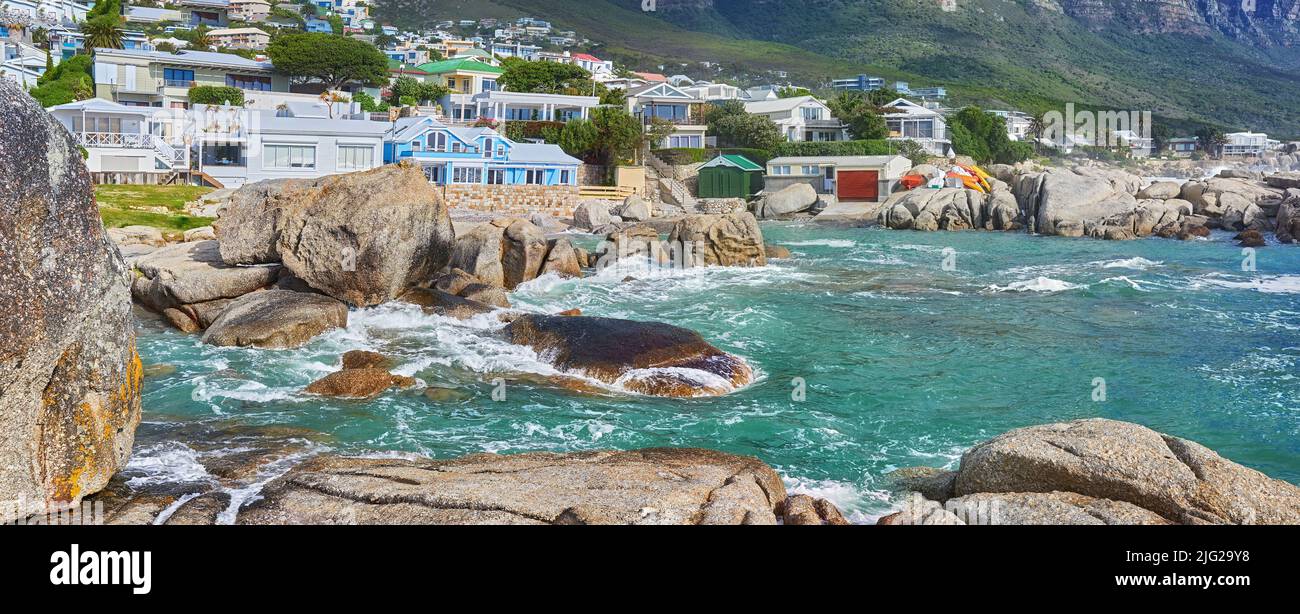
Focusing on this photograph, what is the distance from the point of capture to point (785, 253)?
1859 inches

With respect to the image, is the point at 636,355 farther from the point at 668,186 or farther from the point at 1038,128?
the point at 1038,128

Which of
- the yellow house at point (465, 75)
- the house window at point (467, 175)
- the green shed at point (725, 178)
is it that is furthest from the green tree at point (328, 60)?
the green shed at point (725, 178)

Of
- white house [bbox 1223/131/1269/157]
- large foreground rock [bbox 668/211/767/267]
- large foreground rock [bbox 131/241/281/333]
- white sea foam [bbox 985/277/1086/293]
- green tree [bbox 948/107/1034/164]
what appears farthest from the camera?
white house [bbox 1223/131/1269/157]

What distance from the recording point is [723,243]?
4241 centimetres

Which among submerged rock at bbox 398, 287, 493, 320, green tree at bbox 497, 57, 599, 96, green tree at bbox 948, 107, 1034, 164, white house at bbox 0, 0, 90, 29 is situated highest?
white house at bbox 0, 0, 90, 29

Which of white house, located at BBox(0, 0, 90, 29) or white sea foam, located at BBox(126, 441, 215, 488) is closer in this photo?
white sea foam, located at BBox(126, 441, 215, 488)

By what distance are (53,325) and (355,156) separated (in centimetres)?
5595

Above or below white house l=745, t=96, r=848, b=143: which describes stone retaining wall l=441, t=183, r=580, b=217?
below

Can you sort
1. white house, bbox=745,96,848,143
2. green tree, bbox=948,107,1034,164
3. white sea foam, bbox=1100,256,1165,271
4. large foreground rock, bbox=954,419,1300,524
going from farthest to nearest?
1. green tree, bbox=948,107,1034,164
2. white house, bbox=745,96,848,143
3. white sea foam, bbox=1100,256,1165,271
4. large foreground rock, bbox=954,419,1300,524

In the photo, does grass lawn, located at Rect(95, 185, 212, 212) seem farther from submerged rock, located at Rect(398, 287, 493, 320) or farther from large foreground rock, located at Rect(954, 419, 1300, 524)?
Result: large foreground rock, located at Rect(954, 419, 1300, 524)

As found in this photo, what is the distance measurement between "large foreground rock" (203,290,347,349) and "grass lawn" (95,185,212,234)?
17598 millimetres

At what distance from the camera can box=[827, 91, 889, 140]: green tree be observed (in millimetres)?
96250

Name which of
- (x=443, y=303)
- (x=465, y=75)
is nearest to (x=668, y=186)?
(x=465, y=75)

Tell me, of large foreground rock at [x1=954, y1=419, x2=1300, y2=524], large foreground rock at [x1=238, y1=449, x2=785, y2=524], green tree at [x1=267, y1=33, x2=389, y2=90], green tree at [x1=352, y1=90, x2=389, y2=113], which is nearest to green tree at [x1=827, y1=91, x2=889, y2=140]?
green tree at [x1=352, y1=90, x2=389, y2=113]
